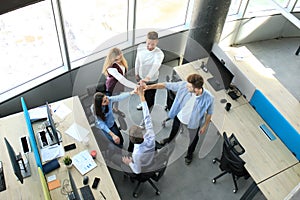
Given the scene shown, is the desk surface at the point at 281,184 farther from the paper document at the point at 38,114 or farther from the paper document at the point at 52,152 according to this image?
the paper document at the point at 38,114

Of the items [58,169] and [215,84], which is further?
[215,84]

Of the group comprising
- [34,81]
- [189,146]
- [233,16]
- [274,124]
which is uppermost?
[233,16]

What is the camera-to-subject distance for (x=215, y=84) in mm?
4480

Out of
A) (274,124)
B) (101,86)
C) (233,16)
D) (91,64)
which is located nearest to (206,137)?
(274,124)

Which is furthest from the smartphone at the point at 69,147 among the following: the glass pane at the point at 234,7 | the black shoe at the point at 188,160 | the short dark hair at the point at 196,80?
the glass pane at the point at 234,7

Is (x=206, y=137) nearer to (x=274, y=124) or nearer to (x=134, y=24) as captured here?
(x=274, y=124)

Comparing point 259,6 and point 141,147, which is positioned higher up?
point 259,6

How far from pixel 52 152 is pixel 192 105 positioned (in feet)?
5.84

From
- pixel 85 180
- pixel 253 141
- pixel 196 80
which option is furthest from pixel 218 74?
pixel 85 180

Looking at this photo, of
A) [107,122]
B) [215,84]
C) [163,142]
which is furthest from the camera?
[215,84]

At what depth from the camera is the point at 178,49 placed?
5.74m

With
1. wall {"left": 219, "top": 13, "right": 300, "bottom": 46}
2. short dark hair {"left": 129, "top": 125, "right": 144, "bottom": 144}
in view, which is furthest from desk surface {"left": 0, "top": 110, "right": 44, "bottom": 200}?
wall {"left": 219, "top": 13, "right": 300, "bottom": 46}

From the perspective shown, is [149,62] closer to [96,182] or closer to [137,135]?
[137,135]

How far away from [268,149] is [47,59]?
130 inches
